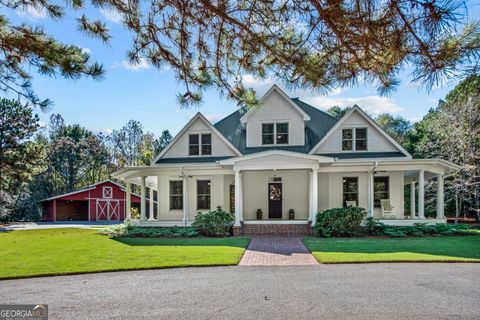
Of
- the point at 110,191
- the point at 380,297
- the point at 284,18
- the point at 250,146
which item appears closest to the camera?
the point at 284,18

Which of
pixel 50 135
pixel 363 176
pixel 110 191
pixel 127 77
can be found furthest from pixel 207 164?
pixel 50 135

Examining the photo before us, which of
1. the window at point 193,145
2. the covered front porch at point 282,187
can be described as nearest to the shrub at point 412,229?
the covered front porch at point 282,187

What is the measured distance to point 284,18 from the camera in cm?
479

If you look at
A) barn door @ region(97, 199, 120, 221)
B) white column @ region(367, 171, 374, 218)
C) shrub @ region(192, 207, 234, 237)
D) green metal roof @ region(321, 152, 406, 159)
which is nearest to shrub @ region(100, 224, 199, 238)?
shrub @ region(192, 207, 234, 237)

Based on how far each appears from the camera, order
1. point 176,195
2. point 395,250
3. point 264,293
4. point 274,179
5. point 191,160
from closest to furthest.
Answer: point 264,293
point 395,250
point 274,179
point 191,160
point 176,195

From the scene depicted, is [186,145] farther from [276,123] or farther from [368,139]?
[368,139]

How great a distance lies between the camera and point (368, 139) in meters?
19.0

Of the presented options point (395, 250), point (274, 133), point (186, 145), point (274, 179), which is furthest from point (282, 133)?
point (395, 250)

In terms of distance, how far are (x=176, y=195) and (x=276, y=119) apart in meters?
6.92

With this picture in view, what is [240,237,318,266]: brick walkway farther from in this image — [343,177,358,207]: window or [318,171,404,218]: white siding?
[343,177,358,207]: window

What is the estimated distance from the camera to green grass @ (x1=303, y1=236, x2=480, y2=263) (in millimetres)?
9680

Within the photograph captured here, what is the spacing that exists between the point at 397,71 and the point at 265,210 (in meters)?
15.6

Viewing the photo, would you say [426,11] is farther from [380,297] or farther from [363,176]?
[363,176]

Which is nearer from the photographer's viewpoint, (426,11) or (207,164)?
(426,11)
